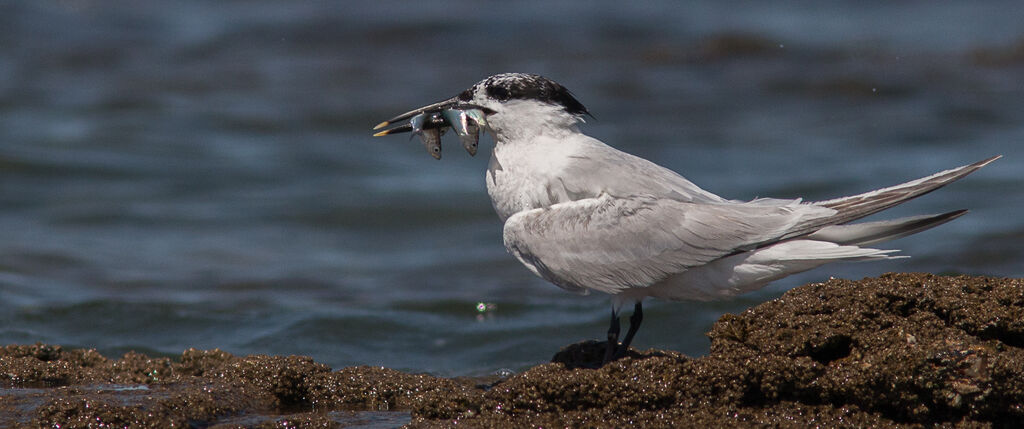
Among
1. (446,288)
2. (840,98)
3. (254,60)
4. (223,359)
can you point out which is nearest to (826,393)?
(223,359)

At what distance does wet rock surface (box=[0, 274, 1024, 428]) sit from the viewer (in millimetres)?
3619

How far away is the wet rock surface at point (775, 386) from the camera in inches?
142

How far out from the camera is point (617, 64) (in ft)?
47.8

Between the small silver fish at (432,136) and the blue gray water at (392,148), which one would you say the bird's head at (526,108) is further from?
the blue gray water at (392,148)

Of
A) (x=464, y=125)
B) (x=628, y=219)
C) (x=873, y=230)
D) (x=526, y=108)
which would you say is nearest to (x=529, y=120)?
(x=526, y=108)

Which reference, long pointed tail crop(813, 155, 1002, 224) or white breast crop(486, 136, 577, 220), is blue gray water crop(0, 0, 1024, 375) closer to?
white breast crop(486, 136, 577, 220)

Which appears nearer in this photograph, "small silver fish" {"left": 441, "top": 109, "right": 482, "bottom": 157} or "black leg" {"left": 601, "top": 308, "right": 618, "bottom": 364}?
"black leg" {"left": 601, "top": 308, "right": 618, "bottom": 364}

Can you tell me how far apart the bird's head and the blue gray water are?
1487 mm

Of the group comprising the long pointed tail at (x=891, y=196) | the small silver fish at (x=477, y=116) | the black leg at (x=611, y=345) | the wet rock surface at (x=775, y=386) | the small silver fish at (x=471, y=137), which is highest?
the small silver fish at (x=477, y=116)

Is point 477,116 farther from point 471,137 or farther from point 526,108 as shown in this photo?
point 526,108

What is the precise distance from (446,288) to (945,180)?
14.5ft

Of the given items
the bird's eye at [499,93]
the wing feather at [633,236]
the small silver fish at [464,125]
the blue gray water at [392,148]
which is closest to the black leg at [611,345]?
the wing feather at [633,236]

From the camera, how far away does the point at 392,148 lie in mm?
11742

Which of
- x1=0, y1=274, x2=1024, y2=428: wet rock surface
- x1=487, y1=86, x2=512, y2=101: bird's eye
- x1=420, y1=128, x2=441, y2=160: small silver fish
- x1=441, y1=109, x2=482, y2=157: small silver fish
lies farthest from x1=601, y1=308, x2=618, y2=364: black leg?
x1=420, y1=128, x2=441, y2=160: small silver fish
